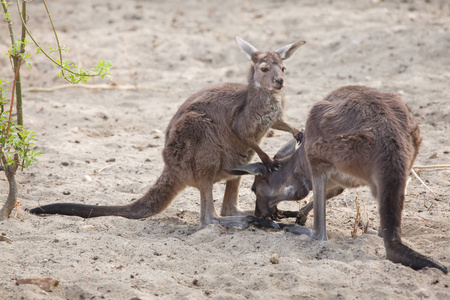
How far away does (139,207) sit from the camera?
5.12 m

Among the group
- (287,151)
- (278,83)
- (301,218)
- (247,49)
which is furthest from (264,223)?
(247,49)

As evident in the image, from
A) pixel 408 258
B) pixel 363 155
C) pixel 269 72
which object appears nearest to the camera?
pixel 408 258

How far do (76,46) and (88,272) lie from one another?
6975 mm

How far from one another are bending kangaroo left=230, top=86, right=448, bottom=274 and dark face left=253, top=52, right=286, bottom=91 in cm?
65

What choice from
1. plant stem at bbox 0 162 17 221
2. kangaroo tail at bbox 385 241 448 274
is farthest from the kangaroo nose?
plant stem at bbox 0 162 17 221

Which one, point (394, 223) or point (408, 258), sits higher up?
point (394, 223)

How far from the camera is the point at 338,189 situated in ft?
16.5

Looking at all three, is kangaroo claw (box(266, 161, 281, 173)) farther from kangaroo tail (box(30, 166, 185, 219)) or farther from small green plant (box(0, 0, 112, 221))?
small green plant (box(0, 0, 112, 221))

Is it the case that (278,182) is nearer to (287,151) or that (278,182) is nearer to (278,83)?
(287,151)

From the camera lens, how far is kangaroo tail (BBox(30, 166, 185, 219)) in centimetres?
495

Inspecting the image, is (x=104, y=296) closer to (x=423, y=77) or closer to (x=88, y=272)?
(x=88, y=272)

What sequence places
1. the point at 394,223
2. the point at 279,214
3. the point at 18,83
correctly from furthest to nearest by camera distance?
the point at 279,214, the point at 18,83, the point at 394,223

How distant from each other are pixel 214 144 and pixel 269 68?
91 cm

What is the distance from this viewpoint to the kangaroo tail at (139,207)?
4949 mm
